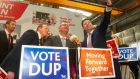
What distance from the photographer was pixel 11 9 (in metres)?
6.79

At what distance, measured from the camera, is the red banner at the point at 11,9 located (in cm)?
662

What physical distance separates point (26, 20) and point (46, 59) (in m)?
4.90

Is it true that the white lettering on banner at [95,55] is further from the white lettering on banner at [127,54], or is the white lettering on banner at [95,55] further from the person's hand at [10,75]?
the white lettering on banner at [127,54]

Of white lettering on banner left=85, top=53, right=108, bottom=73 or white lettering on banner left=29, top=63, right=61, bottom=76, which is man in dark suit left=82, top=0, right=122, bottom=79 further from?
white lettering on banner left=29, top=63, right=61, bottom=76

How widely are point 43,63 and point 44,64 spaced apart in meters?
0.02

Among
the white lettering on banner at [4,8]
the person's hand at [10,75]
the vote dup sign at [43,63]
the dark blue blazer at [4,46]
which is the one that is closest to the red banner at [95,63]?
the vote dup sign at [43,63]

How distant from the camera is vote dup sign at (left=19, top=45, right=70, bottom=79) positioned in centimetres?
215

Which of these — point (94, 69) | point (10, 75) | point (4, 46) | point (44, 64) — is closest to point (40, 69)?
point (44, 64)

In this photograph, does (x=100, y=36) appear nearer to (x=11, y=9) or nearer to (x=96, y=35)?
(x=96, y=35)

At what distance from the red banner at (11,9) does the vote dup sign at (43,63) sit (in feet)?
15.3

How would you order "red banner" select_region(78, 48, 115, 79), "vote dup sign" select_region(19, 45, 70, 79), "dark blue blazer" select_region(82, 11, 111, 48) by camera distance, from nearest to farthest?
"vote dup sign" select_region(19, 45, 70, 79) < "red banner" select_region(78, 48, 115, 79) < "dark blue blazer" select_region(82, 11, 111, 48)

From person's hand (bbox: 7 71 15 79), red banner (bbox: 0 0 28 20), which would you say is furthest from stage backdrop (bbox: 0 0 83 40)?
person's hand (bbox: 7 71 15 79)

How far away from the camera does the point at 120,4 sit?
8.98 meters

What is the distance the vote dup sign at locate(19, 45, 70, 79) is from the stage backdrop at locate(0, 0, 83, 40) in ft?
15.1
